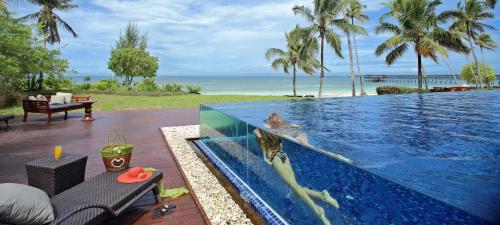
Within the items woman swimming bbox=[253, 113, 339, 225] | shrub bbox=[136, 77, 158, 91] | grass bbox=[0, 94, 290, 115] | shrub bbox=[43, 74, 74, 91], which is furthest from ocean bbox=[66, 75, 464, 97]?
woman swimming bbox=[253, 113, 339, 225]

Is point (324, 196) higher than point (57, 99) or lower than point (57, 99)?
lower

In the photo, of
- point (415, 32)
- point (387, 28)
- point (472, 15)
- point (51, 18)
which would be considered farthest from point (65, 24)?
point (472, 15)

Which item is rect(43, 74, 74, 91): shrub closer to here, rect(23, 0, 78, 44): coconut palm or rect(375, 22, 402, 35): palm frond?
rect(23, 0, 78, 44): coconut palm

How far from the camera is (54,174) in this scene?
3.34m

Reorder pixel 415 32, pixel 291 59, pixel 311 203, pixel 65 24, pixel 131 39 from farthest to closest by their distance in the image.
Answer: pixel 131 39
pixel 291 59
pixel 65 24
pixel 415 32
pixel 311 203

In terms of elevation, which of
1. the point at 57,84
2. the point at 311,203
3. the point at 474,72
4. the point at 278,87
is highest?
the point at 474,72

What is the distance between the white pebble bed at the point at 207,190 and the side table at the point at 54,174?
1.43 m

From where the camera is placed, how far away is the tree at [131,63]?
3416 centimetres

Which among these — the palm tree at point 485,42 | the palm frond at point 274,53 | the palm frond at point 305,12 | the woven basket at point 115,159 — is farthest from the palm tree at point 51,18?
the palm tree at point 485,42

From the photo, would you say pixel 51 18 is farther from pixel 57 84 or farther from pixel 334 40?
pixel 334 40

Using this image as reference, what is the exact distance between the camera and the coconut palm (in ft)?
82.0

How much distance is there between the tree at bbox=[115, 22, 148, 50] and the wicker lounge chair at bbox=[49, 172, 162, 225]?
132 ft

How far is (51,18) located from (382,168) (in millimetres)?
29090

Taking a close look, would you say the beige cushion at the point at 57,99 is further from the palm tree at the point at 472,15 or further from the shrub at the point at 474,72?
the shrub at the point at 474,72
